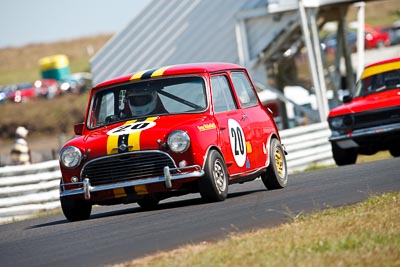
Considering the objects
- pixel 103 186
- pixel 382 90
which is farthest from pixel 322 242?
pixel 382 90

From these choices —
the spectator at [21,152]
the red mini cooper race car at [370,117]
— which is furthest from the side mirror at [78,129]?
the spectator at [21,152]

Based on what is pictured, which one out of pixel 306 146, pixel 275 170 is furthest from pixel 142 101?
pixel 306 146

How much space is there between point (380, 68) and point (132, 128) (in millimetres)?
7561

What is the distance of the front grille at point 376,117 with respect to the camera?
1719 cm

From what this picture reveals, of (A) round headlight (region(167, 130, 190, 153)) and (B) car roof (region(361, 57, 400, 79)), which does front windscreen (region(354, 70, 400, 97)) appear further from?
(A) round headlight (region(167, 130, 190, 153))

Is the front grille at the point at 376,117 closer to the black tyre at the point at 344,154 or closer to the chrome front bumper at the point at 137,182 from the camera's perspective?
the black tyre at the point at 344,154

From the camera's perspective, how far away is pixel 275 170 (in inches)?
519

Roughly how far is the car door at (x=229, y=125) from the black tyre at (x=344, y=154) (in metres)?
5.66

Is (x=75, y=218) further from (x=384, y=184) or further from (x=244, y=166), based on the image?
(x=384, y=184)

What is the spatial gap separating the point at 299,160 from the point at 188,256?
13073 mm

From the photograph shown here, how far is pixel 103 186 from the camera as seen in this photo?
1141 centimetres

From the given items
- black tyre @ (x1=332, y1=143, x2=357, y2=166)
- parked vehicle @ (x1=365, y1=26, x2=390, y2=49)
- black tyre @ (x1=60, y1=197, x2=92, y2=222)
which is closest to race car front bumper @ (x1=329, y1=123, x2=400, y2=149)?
black tyre @ (x1=332, y1=143, x2=357, y2=166)

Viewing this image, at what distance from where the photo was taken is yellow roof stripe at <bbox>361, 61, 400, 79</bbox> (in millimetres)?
18000

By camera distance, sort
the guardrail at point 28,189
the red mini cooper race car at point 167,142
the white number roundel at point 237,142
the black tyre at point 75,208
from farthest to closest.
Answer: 1. the guardrail at point 28,189
2. the white number roundel at point 237,142
3. the black tyre at point 75,208
4. the red mini cooper race car at point 167,142
